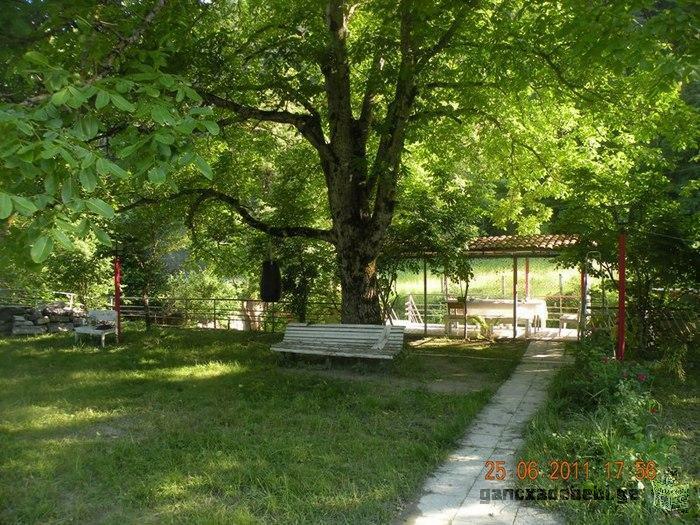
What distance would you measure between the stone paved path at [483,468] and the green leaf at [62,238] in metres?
3.07

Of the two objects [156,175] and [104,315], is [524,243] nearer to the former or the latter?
[104,315]

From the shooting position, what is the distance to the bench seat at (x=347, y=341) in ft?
30.4

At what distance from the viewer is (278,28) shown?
9.84m

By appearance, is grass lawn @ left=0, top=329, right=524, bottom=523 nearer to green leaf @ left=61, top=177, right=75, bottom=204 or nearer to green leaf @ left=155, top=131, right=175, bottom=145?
green leaf @ left=61, top=177, right=75, bottom=204

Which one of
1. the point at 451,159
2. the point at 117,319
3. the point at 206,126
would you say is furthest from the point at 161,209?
the point at 206,126

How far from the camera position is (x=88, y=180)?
9.07 feet

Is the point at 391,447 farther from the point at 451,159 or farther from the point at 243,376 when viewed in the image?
the point at 451,159

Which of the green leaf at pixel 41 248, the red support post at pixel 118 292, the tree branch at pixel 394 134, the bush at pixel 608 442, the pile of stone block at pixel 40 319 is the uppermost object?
the tree branch at pixel 394 134

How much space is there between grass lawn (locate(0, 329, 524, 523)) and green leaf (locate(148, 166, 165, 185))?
2593mm

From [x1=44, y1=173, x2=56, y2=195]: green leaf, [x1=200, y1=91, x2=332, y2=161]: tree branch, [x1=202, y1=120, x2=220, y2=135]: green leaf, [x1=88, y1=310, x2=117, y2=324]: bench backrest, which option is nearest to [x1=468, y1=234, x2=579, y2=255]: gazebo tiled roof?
[x1=200, y1=91, x2=332, y2=161]: tree branch

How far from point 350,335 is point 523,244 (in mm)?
5017

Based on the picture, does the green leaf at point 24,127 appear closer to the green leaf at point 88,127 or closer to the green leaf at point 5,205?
the green leaf at point 88,127

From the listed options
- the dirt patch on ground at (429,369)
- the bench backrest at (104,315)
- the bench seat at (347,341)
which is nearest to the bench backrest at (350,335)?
the bench seat at (347,341)

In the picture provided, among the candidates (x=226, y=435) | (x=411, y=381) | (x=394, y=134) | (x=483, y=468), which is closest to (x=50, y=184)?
(x=226, y=435)
